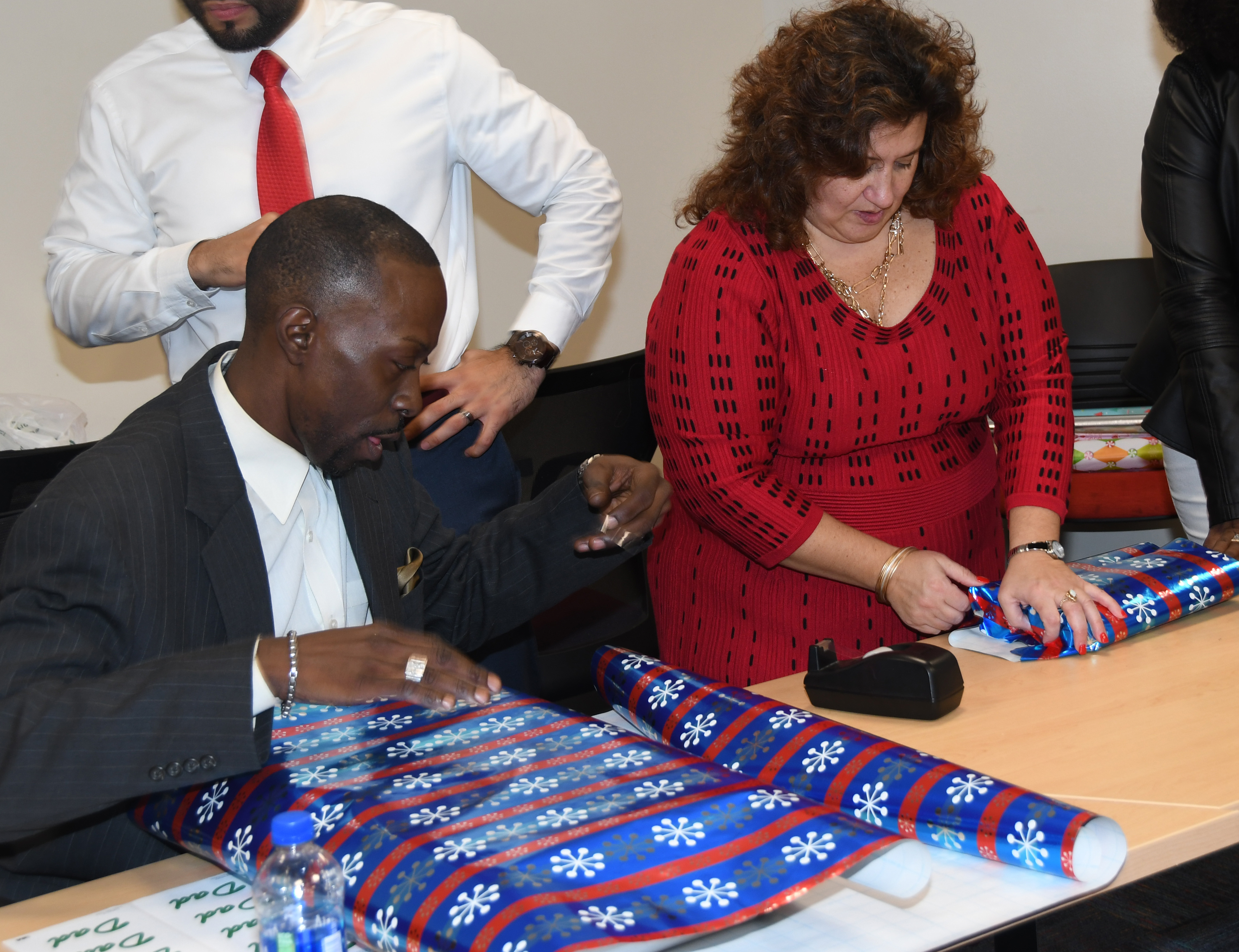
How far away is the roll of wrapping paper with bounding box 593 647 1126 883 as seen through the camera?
43.8 inches

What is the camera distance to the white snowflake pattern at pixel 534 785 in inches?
43.4

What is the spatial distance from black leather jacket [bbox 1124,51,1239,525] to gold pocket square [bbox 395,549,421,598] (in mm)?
1301

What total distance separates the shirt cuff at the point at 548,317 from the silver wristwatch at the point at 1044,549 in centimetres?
85

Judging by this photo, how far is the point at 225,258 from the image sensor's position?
187 cm

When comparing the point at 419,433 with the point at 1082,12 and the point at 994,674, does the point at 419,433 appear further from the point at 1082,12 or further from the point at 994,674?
the point at 1082,12

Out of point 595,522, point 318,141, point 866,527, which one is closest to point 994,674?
point 866,527

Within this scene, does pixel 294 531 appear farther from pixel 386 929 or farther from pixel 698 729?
pixel 386 929

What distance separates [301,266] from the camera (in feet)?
4.64

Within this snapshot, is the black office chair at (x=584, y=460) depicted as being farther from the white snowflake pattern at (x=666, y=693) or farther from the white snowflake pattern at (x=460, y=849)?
the white snowflake pattern at (x=460, y=849)

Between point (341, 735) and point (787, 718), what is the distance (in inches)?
18.3

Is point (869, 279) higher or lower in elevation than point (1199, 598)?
higher

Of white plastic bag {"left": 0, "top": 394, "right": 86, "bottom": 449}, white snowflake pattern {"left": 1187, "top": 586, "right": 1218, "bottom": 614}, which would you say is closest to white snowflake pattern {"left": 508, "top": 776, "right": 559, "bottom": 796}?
white snowflake pattern {"left": 1187, "top": 586, "right": 1218, "bottom": 614}

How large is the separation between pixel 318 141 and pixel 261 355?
2.73 ft

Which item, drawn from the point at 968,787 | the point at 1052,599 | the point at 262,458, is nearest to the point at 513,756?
the point at 968,787
